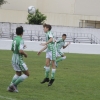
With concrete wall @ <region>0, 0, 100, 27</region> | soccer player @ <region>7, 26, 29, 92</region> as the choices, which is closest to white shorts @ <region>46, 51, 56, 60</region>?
soccer player @ <region>7, 26, 29, 92</region>

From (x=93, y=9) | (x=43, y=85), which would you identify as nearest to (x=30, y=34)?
(x=93, y=9)

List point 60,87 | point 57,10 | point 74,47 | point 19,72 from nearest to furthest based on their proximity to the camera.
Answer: point 19,72
point 60,87
point 74,47
point 57,10

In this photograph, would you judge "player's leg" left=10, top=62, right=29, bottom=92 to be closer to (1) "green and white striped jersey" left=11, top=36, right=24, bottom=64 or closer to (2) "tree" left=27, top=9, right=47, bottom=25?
(1) "green and white striped jersey" left=11, top=36, right=24, bottom=64

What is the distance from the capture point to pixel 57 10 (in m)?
63.2

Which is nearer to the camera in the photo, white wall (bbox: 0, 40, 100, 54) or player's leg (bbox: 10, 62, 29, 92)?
player's leg (bbox: 10, 62, 29, 92)

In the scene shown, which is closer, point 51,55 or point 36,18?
point 51,55

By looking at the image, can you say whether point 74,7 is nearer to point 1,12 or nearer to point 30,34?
point 1,12

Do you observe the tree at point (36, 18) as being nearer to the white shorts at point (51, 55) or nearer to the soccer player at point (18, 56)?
the white shorts at point (51, 55)

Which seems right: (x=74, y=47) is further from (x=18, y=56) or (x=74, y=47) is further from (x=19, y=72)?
(x=18, y=56)

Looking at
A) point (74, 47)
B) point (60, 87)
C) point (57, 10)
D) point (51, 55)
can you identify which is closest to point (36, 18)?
point (57, 10)

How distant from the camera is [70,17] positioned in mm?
61719

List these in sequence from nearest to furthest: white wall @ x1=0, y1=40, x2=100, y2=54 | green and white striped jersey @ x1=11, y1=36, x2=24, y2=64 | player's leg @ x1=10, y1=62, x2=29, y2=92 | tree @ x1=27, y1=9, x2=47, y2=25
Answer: green and white striped jersey @ x1=11, y1=36, x2=24, y2=64
player's leg @ x1=10, y1=62, x2=29, y2=92
white wall @ x1=0, y1=40, x2=100, y2=54
tree @ x1=27, y1=9, x2=47, y2=25

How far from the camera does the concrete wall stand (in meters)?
61.0

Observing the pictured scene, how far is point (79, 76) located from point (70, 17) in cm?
4281
